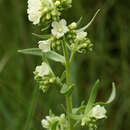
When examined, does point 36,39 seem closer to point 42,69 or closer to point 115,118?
point 115,118

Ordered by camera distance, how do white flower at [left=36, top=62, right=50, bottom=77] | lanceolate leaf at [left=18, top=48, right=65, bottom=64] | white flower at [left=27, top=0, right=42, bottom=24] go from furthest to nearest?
lanceolate leaf at [left=18, top=48, right=65, bottom=64] → white flower at [left=36, top=62, right=50, bottom=77] → white flower at [left=27, top=0, right=42, bottom=24]

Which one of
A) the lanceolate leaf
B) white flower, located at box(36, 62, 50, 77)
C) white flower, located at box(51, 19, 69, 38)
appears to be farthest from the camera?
the lanceolate leaf

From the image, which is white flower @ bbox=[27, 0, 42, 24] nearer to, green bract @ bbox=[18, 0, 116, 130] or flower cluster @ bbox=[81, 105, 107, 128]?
green bract @ bbox=[18, 0, 116, 130]

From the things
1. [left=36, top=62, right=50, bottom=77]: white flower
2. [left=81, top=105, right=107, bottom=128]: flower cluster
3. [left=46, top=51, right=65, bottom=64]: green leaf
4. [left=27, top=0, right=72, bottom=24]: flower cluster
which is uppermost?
[left=27, top=0, right=72, bottom=24]: flower cluster

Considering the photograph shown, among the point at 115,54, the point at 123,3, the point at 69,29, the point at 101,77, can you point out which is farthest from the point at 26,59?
the point at 69,29

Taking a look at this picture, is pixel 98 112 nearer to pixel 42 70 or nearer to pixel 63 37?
pixel 42 70

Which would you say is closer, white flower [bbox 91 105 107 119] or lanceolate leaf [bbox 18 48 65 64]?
white flower [bbox 91 105 107 119]

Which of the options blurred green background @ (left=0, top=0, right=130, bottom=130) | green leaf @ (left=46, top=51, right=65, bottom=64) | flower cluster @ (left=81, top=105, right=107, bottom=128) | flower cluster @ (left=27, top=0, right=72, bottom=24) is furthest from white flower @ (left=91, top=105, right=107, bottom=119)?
blurred green background @ (left=0, top=0, right=130, bottom=130)
